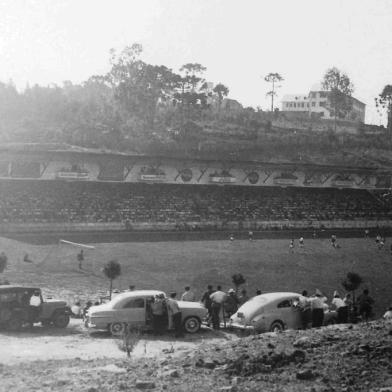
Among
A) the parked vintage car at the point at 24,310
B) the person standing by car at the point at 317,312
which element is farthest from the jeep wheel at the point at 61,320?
the person standing by car at the point at 317,312

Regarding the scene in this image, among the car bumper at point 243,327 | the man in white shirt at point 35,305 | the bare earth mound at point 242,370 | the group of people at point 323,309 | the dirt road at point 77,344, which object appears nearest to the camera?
the bare earth mound at point 242,370

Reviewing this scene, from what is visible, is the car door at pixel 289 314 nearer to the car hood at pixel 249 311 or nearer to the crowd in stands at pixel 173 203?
the car hood at pixel 249 311

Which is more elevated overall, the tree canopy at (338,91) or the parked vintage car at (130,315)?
the tree canopy at (338,91)

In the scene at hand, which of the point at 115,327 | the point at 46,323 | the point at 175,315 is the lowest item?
the point at 46,323

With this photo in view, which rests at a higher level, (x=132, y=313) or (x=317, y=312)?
(x=317, y=312)

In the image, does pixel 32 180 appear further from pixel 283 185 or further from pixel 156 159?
pixel 283 185

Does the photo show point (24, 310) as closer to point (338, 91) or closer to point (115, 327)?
point (115, 327)

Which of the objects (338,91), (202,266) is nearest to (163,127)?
(338,91)
